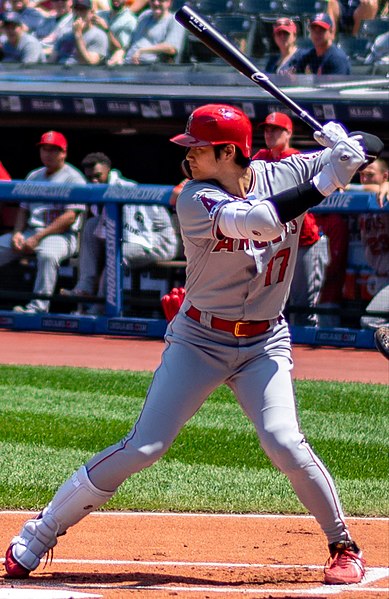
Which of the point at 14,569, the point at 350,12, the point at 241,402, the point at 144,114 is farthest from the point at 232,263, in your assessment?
the point at 350,12

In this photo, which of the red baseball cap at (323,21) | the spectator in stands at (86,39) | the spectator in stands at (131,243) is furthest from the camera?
the spectator in stands at (86,39)

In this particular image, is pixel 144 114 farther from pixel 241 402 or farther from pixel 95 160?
pixel 241 402

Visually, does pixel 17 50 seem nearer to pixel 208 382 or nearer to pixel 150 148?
pixel 150 148

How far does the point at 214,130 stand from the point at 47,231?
7379mm

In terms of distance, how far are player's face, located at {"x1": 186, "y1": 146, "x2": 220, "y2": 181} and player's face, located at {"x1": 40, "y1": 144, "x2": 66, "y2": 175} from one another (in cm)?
742

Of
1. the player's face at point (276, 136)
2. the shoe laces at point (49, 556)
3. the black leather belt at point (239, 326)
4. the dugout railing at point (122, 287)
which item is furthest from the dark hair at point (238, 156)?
the dugout railing at point (122, 287)

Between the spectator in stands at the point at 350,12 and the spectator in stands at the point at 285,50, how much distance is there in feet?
1.71

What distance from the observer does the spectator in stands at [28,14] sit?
14.9 m

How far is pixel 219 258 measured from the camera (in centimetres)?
404

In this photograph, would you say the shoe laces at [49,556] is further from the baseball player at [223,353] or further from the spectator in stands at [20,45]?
the spectator in stands at [20,45]

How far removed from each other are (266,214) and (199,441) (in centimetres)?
337

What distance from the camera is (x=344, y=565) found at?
4.06m

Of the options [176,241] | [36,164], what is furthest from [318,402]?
[36,164]

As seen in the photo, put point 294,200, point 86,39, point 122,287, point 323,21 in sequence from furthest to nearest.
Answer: point 86,39 < point 323,21 < point 122,287 < point 294,200
